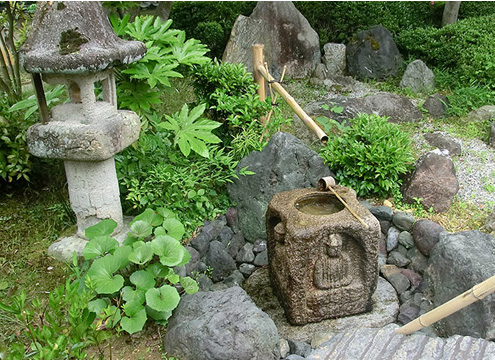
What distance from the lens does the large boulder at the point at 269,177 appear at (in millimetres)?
4961

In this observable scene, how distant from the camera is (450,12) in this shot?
885 cm

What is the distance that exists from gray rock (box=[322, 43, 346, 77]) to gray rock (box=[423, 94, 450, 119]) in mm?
1945

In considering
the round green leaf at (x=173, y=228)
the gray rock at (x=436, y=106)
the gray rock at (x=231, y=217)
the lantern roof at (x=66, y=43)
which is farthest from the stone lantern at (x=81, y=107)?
the gray rock at (x=436, y=106)

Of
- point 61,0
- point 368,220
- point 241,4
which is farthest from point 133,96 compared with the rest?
point 241,4

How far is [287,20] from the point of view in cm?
837

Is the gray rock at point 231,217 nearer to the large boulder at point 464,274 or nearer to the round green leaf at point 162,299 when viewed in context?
the round green leaf at point 162,299

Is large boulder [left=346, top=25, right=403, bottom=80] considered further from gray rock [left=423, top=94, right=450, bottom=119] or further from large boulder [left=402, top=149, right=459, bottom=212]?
large boulder [left=402, top=149, right=459, bottom=212]

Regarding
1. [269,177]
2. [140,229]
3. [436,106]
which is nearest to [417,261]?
[269,177]

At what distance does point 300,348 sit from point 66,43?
2863 millimetres

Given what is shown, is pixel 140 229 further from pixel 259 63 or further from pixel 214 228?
pixel 259 63

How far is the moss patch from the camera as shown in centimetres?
344

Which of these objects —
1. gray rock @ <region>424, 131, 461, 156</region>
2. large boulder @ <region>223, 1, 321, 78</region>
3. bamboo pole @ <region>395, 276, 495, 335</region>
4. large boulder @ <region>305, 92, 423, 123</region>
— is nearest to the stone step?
bamboo pole @ <region>395, 276, 495, 335</region>

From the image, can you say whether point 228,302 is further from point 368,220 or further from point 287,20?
point 287,20

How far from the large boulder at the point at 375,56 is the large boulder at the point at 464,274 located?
4.72 metres
